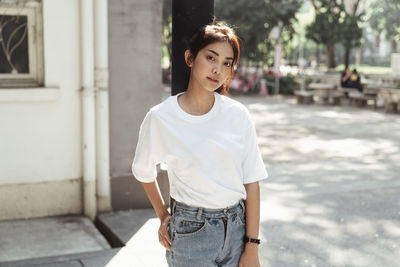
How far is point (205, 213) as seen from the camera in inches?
88.4

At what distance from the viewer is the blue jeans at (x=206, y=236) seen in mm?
2230

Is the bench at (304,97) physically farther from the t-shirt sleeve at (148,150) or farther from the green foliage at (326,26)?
the t-shirt sleeve at (148,150)

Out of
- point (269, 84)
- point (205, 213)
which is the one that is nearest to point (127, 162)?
point (205, 213)

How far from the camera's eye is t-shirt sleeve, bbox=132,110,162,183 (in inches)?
89.8

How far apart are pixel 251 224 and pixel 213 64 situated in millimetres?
678

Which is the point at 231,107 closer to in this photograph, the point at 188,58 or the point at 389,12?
the point at 188,58

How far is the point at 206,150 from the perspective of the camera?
2215 mm

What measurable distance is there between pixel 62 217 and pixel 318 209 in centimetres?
267

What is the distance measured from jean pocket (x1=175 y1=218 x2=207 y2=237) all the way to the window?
354cm

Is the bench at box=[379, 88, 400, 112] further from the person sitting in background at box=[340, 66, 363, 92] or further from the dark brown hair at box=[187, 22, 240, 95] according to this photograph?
the dark brown hair at box=[187, 22, 240, 95]

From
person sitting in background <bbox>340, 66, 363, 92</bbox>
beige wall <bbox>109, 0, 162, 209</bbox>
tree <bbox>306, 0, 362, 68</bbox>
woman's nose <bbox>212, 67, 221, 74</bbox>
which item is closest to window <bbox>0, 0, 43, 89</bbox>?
beige wall <bbox>109, 0, 162, 209</bbox>

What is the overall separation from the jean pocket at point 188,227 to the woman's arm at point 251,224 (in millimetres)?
201

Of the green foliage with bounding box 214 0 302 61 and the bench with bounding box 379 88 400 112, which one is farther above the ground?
the green foliage with bounding box 214 0 302 61

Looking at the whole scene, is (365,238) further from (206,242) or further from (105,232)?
(206,242)
